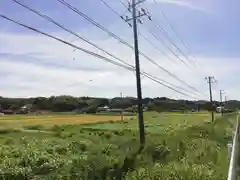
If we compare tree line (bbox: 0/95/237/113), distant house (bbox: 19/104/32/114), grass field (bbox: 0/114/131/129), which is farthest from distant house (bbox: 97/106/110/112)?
grass field (bbox: 0/114/131/129)

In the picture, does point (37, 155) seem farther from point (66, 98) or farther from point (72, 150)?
point (66, 98)

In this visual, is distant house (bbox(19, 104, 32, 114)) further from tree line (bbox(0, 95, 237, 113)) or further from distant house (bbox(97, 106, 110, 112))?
distant house (bbox(97, 106, 110, 112))

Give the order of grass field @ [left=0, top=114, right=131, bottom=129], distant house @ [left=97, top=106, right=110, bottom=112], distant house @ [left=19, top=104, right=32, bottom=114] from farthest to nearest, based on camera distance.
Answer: distant house @ [left=97, top=106, right=110, bottom=112]
distant house @ [left=19, top=104, right=32, bottom=114]
grass field @ [left=0, top=114, right=131, bottom=129]

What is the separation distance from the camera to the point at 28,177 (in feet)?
70.5

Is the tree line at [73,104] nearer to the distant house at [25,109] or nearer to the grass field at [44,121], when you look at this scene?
the distant house at [25,109]

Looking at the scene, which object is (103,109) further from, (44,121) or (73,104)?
(44,121)

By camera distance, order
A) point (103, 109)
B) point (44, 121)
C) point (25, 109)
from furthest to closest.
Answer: point (25, 109), point (103, 109), point (44, 121)

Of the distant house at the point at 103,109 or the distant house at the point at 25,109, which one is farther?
the distant house at the point at 103,109

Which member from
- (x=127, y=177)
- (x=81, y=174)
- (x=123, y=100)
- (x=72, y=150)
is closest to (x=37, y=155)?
(x=72, y=150)

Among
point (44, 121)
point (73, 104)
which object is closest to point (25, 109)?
point (73, 104)

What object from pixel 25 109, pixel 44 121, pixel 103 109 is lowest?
pixel 44 121

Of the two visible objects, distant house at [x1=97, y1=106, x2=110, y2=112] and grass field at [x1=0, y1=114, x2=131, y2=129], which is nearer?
grass field at [x1=0, y1=114, x2=131, y2=129]

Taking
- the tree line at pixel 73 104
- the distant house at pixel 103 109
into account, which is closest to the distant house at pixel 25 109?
the tree line at pixel 73 104

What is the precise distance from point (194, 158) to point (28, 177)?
9.55 m
